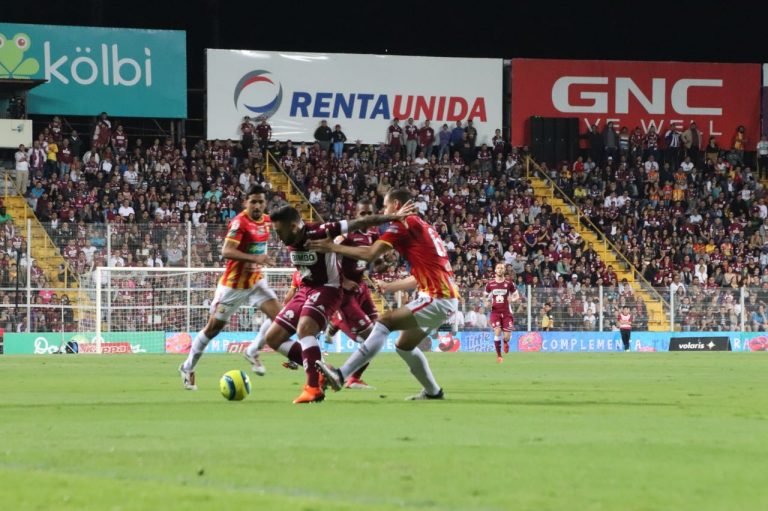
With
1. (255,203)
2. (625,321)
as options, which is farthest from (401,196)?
(625,321)

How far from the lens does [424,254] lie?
1560 centimetres

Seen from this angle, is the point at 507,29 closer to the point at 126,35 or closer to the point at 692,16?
the point at 692,16

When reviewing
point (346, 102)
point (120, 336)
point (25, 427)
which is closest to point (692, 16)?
point (346, 102)

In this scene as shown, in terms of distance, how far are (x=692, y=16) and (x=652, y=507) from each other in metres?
60.4

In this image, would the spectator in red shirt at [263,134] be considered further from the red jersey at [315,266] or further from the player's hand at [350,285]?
the red jersey at [315,266]

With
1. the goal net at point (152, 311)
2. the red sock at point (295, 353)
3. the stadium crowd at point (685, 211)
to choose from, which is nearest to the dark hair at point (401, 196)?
the red sock at point (295, 353)

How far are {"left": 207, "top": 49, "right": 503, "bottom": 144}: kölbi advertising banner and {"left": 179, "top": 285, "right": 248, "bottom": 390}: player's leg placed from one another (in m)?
34.6

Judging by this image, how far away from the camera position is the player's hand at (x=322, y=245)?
14703 mm

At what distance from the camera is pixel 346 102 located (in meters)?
54.2

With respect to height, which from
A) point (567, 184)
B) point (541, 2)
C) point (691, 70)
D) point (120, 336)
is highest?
point (541, 2)

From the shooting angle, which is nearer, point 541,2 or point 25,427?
point 25,427

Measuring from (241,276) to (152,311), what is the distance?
22423 mm

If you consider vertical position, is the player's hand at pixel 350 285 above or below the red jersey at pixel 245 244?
below

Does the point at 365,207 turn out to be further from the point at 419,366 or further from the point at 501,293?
the point at 501,293
